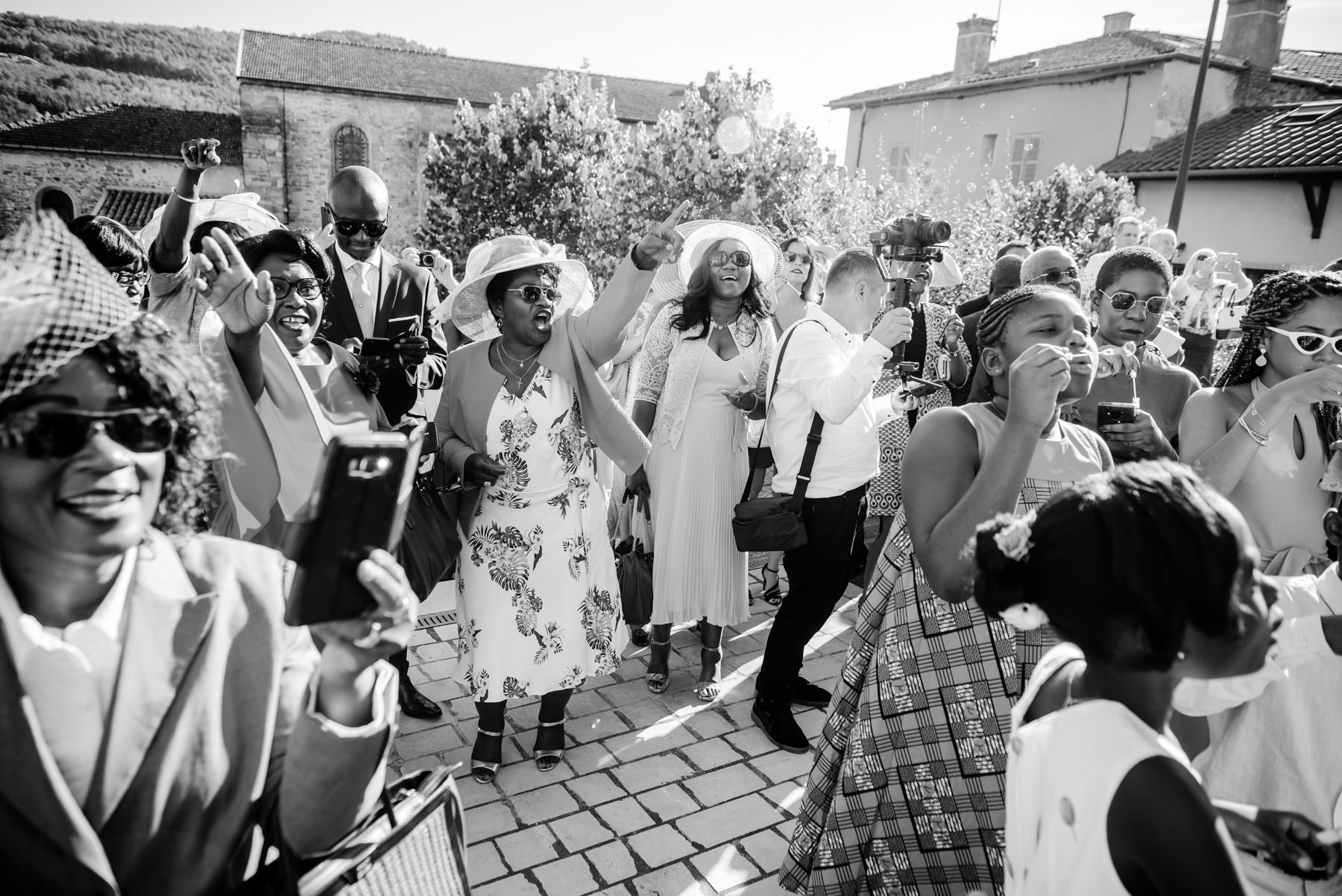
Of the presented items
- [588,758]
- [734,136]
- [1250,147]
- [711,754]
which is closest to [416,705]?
[588,758]

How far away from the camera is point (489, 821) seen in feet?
A: 10.5

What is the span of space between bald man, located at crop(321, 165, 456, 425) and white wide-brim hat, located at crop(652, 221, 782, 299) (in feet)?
4.12

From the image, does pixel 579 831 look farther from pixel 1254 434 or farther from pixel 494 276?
pixel 1254 434

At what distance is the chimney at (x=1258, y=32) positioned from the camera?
23.2 meters

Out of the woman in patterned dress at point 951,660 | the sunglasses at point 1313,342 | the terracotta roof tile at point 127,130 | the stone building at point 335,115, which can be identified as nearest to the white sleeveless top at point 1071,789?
the woman in patterned dress at point 951,660

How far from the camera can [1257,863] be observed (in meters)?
1.90

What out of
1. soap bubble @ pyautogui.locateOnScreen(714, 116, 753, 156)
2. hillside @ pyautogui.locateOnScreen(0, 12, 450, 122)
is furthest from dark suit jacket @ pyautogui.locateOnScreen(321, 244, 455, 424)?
hillside @ pyautogui.locateOnScreen(0, 12, 450, 122)

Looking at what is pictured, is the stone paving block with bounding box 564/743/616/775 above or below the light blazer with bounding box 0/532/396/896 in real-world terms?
below

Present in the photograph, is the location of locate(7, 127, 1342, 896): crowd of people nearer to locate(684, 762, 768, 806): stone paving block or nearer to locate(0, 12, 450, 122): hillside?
locate(684, 762, 768, 806): stone paving block

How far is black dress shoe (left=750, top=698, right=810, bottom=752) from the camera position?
376cm

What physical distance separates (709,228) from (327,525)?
3.70 m

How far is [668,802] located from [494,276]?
229cm

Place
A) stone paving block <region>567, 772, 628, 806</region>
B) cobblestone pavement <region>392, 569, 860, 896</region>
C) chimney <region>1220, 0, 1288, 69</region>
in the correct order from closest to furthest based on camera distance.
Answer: cobblestone pavement <region>392, 569, 860, 896</region> → stone paving block <region>567, 772, 628, 806</region> → chimney <region>1220, 0, 1288, 69</region>

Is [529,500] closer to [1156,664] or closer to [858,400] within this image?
[858,400]
